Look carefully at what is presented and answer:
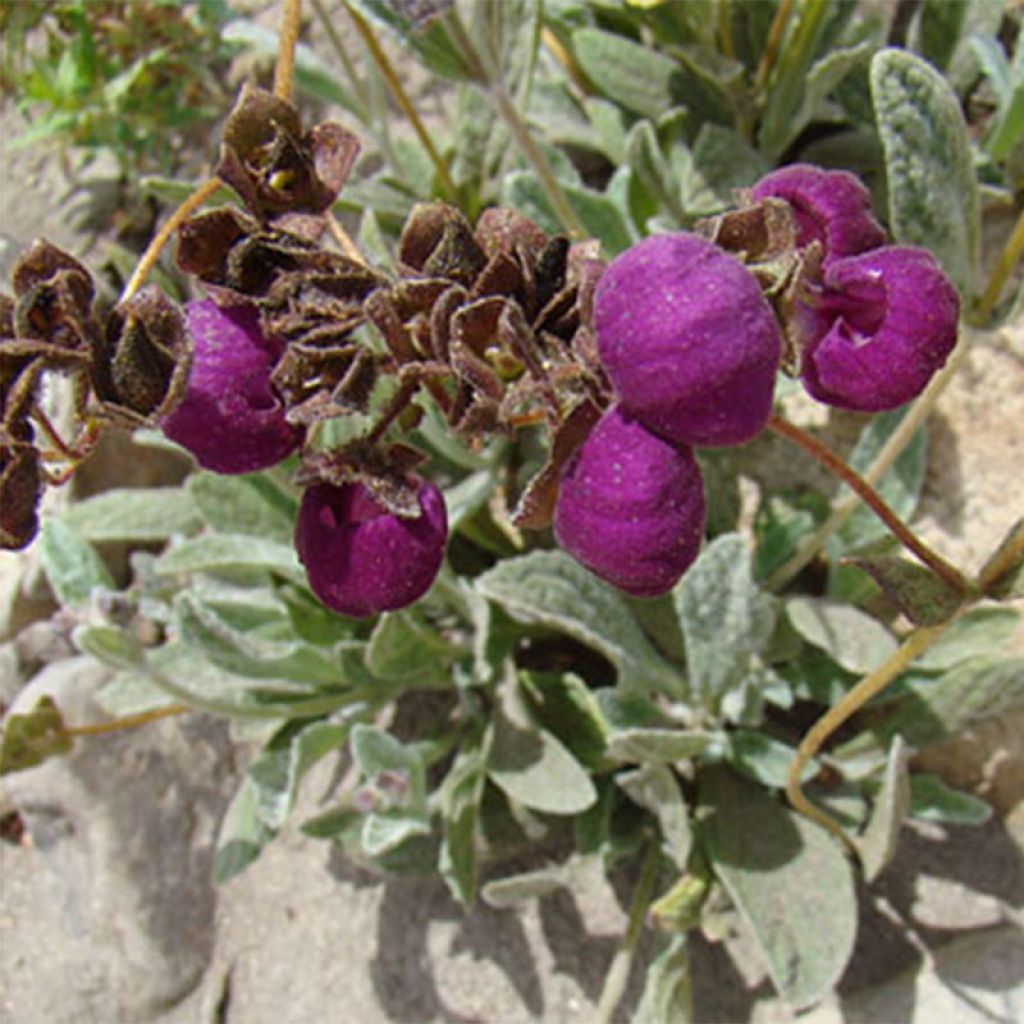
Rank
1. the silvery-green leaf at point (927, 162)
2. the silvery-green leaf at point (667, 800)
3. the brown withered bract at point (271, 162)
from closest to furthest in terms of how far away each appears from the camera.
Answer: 1. the brown withered bract at point (271, 162)
2. the silvery-green leaf at point (927, 162)
3. the silvery-green leaf at point (667, 800)

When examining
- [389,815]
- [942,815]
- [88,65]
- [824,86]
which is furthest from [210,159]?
[942,815]

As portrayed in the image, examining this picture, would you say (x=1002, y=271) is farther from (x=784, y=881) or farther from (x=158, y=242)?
(x=158, y=242)

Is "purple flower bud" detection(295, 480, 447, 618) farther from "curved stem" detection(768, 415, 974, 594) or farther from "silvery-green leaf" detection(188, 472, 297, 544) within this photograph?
"silvery-green leaf" detection(188, 472, 297, 544)

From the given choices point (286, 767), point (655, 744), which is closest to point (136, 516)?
point (286, 767)

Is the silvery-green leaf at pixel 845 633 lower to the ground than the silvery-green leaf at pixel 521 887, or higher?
higher

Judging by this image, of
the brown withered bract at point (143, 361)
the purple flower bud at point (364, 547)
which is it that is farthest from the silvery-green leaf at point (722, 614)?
the brown withered bract at point (143, 361)

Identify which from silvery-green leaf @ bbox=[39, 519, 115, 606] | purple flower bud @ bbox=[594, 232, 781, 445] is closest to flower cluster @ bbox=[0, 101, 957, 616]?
purple flower bud @ bbox=[594, 232, 781, 445]

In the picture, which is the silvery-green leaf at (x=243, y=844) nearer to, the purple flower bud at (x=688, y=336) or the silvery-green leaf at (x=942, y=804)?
the silvery-green leaf at (x=942, y=804)
